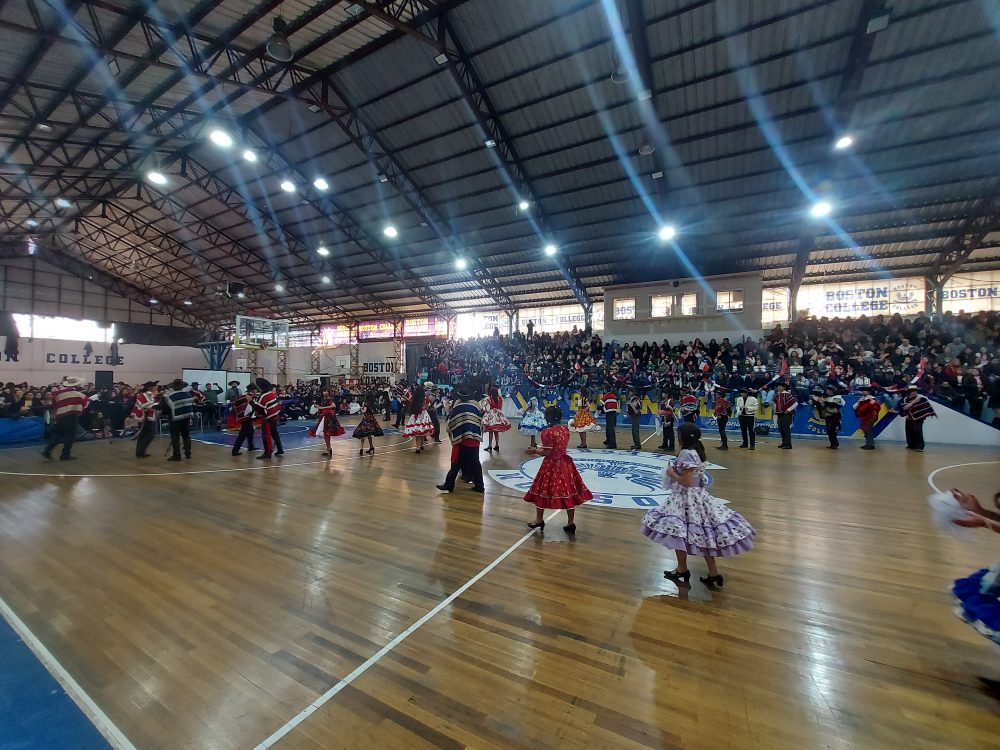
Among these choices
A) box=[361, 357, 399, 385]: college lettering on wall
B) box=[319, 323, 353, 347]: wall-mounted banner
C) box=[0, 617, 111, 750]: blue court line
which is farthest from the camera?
box=[319, 323, 353, 347]: wall-mounted banner

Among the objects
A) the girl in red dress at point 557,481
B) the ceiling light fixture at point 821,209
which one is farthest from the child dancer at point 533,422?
the ceiling light fixture at point 821,209

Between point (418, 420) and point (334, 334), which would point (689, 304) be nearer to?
point (418, 420)

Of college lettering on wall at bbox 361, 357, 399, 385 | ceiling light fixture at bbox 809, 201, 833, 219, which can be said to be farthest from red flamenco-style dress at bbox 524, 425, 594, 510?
college lettering on wall at bbox 361, 357, 399, 385

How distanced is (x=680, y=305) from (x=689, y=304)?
16.2 inches

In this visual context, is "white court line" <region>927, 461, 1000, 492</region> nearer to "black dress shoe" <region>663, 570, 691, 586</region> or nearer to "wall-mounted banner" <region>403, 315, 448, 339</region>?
"black dress shoe" <region>663, 570, 691, 586</region>

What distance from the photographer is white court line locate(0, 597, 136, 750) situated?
191cm

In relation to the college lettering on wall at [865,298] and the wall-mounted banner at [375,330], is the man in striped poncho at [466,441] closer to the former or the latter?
the college lettering on wall at [865,298]

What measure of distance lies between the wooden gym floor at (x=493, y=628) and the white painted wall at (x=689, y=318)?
16.0m

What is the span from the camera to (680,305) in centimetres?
2073

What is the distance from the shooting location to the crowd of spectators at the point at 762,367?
38.8 feet

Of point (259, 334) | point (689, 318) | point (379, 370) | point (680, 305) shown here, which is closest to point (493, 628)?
point (689, 318)

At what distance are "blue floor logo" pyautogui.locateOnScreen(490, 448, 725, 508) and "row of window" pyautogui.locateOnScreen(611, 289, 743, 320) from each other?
1367 centimetres

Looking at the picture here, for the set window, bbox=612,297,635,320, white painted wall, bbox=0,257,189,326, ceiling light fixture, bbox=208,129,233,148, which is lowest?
window, bbox=612,297,635,320

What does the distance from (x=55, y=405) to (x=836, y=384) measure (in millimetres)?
19414
